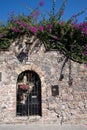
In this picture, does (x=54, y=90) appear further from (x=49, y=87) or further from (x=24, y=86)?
(x=24, y=86)

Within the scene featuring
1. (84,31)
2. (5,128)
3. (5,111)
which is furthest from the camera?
(84,31)

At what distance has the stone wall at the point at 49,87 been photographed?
38.8ft

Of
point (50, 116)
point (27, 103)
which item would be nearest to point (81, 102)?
point (50, 116)

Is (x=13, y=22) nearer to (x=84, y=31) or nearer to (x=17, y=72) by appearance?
(x=17, y=72)

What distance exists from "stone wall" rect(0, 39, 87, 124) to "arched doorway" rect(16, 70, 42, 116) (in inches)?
12.6

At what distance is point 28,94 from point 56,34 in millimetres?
3133

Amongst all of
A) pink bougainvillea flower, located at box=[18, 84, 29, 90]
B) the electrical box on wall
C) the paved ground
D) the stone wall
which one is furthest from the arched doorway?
the paved ground

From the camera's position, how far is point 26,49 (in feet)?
40.1

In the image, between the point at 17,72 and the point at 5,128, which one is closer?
the point at 5,128

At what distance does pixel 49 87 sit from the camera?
12.1 meters

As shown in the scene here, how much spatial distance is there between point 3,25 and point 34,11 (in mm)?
1720

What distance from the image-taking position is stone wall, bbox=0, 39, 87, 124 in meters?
11.8

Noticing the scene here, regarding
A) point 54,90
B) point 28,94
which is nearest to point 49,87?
point 54,90

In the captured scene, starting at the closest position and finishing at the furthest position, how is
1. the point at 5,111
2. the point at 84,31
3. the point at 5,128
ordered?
the point at 5,128 → the point at 5,111 → the point at 84,31
